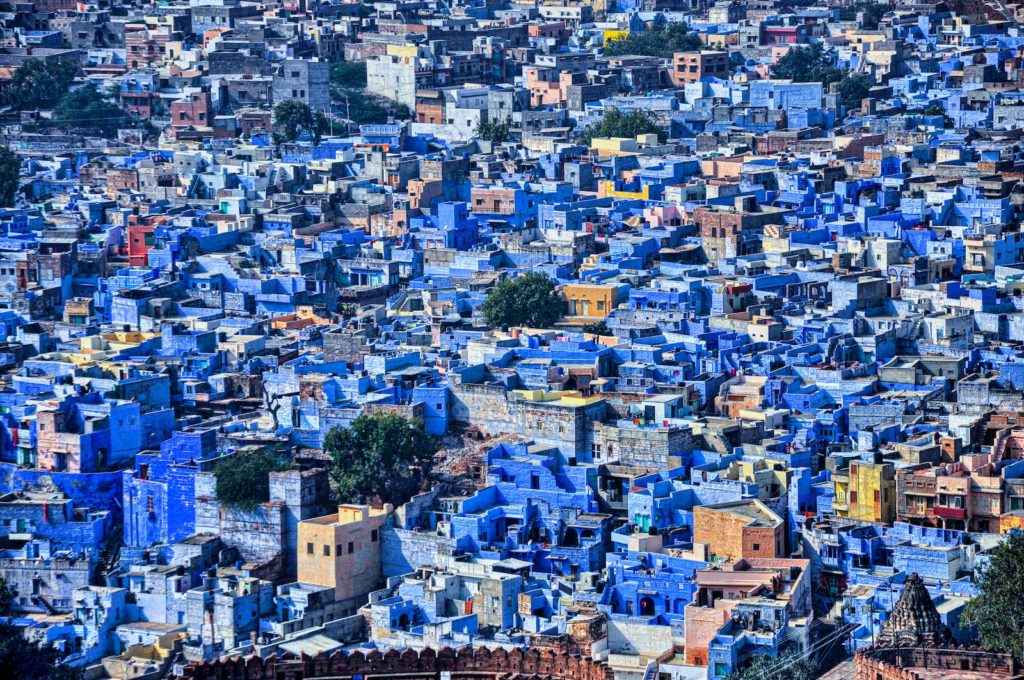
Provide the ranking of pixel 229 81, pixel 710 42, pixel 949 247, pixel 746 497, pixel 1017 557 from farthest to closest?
pixel 710 42, pixel 229 81, pixel 949 247, pixel 746 497, pixel 1017 557

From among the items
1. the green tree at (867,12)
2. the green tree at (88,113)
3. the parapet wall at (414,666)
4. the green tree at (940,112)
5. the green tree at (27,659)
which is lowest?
the green tree at (27,659)

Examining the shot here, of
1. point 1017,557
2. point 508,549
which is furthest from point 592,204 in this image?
point 1017,557

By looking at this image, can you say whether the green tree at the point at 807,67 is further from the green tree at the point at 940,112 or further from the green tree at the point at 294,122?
the green tree at the point at 294,122

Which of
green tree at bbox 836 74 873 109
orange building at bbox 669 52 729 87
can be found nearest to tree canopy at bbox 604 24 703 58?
orange building at bbox 669 52 729 87

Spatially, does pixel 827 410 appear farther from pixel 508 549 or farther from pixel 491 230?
pixel 491 230

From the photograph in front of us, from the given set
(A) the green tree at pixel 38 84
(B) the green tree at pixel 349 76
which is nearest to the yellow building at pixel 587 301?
(B) the green tree at pixel 349 76

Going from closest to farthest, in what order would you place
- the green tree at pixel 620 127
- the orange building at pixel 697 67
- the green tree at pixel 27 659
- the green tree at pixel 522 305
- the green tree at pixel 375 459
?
the green tree at pixel 27 659
the green tree at pixel 375 459
the green tree at pixel 522 305
the green tree at pixel 620 127
the orange building at pixel 697 67

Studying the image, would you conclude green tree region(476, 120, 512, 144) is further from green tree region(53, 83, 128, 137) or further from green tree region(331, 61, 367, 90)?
green tree region(53, 83, 128, 137)
